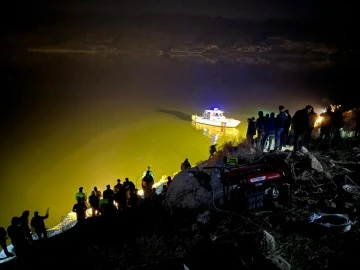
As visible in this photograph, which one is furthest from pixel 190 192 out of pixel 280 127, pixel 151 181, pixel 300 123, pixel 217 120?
pixel 217 120

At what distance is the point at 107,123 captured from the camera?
160 feet

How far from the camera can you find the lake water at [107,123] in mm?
31391

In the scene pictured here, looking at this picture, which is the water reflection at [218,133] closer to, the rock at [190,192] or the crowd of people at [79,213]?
the crowd of people at [79,213]

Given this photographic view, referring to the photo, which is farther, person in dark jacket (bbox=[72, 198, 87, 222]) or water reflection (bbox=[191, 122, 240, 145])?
water reflection (bbox=[191, 122, 240, 145])

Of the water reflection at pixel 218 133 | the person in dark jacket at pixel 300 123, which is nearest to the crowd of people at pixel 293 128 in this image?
the person in dark jacket at pixel 300 123

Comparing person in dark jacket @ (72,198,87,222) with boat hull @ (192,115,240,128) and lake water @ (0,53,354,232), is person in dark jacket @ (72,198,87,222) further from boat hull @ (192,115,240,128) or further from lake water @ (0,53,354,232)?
boat hull @ (192,115,240,128)

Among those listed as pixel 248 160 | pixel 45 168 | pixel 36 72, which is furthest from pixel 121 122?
pixel 36 72

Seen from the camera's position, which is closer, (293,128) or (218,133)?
(293,128)

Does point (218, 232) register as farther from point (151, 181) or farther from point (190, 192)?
point (151, 181)

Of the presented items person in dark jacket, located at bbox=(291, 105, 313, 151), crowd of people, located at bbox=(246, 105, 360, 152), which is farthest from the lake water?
person in dark jacket, located at bbox=(291, 105, 313, 151)

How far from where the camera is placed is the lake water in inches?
1236

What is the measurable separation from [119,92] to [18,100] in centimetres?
1884

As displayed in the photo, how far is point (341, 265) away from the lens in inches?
294

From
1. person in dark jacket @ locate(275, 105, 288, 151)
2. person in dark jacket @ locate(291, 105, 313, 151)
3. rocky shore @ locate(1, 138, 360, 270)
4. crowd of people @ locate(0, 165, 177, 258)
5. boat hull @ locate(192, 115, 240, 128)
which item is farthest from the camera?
boat hull @ locate(192, 115, 240, 128)
